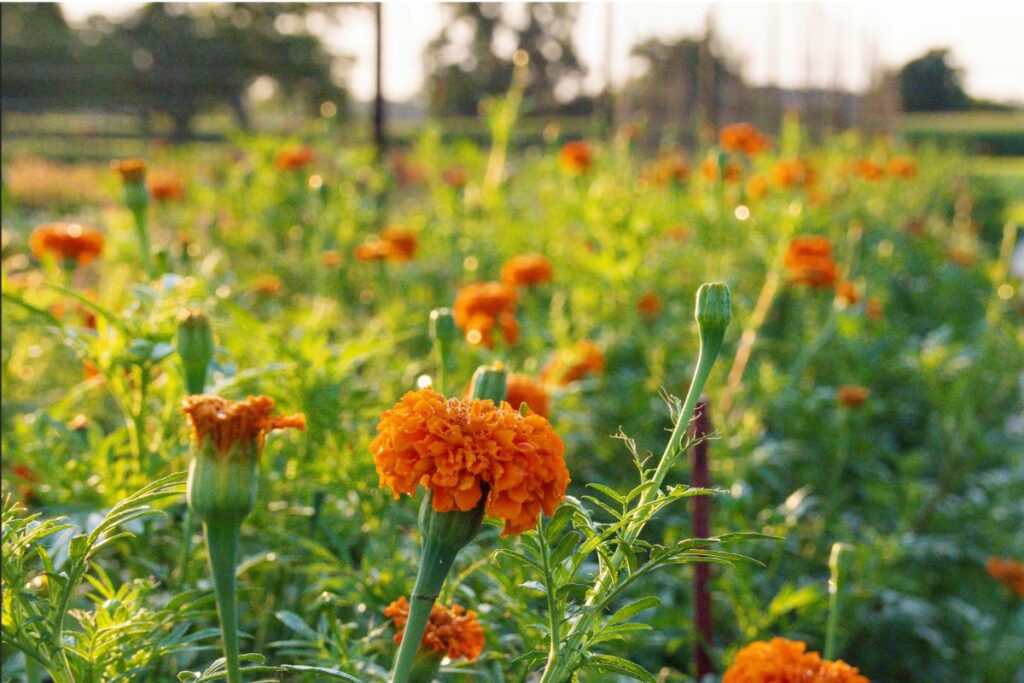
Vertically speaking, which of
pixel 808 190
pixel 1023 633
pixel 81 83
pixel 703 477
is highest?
pixel 81 83

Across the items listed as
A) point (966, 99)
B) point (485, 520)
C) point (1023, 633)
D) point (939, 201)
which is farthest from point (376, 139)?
point (966, 99)

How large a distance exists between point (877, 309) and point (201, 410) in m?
2.86

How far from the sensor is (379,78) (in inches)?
150

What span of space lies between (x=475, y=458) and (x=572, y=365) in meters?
1.33

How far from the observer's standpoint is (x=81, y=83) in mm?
18203

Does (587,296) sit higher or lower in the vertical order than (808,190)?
lower

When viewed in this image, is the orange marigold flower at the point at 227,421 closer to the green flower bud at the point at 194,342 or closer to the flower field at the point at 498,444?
the flower field at the point at 498,444

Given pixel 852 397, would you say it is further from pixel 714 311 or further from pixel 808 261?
pixel 714 311

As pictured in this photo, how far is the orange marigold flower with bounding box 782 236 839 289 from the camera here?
2.41m

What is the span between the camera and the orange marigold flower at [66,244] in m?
1.90

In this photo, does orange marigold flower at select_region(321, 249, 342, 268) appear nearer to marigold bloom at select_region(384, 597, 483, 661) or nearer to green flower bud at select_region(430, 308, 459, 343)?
green flower bud at select_region(430, 308, 459, 343)

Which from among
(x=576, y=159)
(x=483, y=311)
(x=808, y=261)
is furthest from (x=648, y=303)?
(x=483, y=311)

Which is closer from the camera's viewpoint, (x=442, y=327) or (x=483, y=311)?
(x=442, y=327)

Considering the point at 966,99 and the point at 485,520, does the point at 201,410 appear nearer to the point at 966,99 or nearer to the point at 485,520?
the point at 485,520
